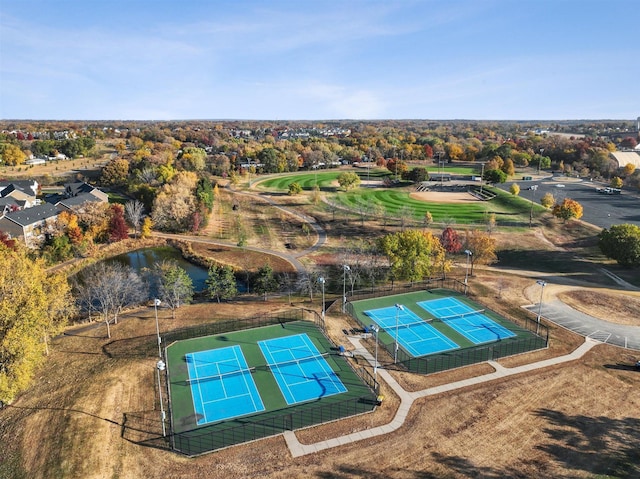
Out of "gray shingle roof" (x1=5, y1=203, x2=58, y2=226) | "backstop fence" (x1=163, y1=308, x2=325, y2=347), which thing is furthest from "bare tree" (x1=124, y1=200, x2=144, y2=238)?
"backstop fence" (x1=163, y1=308, x2=325, y2=347)

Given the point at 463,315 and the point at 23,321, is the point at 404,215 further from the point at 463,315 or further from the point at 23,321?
the point at 23,321

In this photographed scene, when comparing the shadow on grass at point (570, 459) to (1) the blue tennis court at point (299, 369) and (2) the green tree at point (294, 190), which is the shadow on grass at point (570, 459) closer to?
(1) the blue tennis court at point (299, 369)

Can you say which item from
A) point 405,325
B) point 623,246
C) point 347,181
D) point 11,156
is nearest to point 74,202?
point 347,181

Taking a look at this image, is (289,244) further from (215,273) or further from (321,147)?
(321,147)

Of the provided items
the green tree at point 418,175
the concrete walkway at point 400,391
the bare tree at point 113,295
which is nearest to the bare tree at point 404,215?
the green tree at point 418,175

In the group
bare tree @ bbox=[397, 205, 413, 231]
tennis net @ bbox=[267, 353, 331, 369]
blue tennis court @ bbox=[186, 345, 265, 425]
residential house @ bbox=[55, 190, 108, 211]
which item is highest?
residential house @ bbox=[55, 190, 108, 211]

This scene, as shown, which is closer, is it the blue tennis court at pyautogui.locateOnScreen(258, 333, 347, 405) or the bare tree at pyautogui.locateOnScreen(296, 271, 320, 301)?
the blue tennis court at pyautogui.locateOnScreen(258, 333, 347, 405)

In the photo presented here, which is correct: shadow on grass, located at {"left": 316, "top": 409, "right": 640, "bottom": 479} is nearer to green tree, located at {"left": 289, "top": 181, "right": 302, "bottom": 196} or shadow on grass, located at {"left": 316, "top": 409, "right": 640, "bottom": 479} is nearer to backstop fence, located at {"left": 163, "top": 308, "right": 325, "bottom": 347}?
backstop fence, located at {"left": 163, "top": 308, "right": 325, "bottom": 347}
